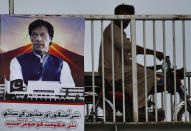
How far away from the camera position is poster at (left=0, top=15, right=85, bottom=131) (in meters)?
8.62

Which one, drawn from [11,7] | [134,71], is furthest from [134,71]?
[11,7]

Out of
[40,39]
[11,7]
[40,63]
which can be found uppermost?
[11,7]

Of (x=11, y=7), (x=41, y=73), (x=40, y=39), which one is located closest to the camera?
(x=41, y=73)

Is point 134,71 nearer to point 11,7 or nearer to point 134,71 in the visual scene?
point 134,71

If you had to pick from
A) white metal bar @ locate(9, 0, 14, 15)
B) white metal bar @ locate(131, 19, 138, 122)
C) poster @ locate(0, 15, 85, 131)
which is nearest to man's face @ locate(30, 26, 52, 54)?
poster @ locate(0, 15, 85, 131)

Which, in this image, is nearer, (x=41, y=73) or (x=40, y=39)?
(x=41, y=73)

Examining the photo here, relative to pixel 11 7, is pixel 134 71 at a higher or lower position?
lower

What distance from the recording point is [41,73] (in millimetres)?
8758

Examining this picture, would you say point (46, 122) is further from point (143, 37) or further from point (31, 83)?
point (143, 37)

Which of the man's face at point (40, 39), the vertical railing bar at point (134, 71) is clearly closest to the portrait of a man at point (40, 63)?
the man's face at point (40, 39)

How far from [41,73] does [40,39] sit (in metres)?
0.46

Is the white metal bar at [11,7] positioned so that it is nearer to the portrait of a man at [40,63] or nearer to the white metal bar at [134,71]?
the portrait of a man at [40,63]

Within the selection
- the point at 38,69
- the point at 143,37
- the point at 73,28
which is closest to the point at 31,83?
the point at 38,69

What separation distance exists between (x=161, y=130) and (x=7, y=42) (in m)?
2.33
